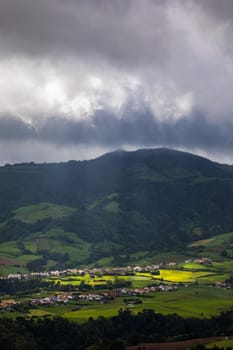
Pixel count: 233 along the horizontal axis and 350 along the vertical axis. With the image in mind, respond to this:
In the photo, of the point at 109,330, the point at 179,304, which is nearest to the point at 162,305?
the point at 179,304

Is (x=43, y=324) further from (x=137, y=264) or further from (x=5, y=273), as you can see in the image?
(x=137, y=264)

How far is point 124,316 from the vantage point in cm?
10794

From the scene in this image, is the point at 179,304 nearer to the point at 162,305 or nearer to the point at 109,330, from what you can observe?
the point at 162,305

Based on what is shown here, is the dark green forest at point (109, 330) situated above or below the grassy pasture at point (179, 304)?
below

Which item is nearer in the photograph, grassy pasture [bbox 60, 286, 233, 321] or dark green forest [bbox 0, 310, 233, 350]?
dark green forest [bbox 0, 310, 233, 350]

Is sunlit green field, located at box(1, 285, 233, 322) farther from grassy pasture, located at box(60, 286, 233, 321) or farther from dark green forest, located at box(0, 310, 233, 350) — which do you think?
dark green forest, located at box(0, 310, 233, 350)

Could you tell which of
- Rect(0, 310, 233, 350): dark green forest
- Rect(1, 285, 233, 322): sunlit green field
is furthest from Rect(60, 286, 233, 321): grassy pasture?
Rect(0, 310, 233, 350): dark green forest

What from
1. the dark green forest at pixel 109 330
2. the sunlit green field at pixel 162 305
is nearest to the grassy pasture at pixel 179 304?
the sunlit green field at pixel 162 305

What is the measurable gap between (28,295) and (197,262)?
2502 inches

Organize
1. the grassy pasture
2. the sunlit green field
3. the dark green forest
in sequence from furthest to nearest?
the sunlit green field → the grassy pasture → the dark green forest

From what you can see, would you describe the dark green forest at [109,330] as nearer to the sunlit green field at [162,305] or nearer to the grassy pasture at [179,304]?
the sunlit green field at [162,305]

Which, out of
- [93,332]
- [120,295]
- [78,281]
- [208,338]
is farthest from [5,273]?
[208,338]

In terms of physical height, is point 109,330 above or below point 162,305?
below

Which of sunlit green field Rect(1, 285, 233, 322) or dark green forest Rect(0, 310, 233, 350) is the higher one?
sunlit green field Rect(1, 285, 233, 322)
